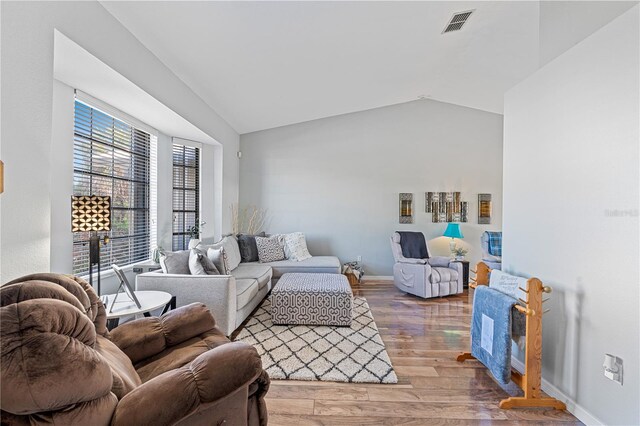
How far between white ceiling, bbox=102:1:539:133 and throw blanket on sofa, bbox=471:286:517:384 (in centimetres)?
250

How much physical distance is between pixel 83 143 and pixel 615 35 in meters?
4.01

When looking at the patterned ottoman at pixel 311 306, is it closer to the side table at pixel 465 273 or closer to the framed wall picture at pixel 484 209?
the side table at pixel 465 273

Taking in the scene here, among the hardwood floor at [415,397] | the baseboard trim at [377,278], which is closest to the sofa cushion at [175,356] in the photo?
the hardwood floor at [415,397]

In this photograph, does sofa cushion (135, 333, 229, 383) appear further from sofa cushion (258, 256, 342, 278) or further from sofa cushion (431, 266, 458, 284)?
sofa cushion (431, 266, 458, 284)

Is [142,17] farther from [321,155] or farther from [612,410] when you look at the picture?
[612,410]

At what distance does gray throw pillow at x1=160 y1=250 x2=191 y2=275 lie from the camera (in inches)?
115

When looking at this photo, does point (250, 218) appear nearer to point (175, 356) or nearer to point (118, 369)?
point (175, 356)

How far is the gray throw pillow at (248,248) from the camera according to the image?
4.75 metres

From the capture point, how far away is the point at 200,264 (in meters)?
2.89

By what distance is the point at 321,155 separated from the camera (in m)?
5.55

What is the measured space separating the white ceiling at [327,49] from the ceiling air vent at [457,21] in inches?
2.4

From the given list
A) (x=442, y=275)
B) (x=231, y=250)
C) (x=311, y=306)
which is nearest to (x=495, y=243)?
(x=442, y=275)

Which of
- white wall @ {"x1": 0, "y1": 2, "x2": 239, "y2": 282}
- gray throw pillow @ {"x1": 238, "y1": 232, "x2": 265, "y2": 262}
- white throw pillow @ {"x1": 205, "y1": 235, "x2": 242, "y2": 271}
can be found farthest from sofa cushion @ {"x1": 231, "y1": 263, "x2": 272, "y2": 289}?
white wall @ {"x1": 0, "y1": 2, "x2": 239, "y2": 282}

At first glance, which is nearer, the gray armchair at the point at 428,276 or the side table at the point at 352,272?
the gray armchair at the point at 428,276
